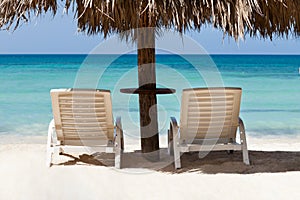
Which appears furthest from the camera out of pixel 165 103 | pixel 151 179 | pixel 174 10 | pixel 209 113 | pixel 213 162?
pixel 165 103

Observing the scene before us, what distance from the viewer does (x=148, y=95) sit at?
13.6ft

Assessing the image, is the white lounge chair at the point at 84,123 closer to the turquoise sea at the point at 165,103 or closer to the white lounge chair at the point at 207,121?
the white lounge chair at the point at 207,121

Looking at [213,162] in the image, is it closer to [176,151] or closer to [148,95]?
[176,151]

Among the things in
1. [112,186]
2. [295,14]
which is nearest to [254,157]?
[295,14]

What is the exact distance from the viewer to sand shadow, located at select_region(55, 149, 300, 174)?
3767 mm

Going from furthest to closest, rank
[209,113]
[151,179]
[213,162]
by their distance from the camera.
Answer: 1. [213,162]
2. [209,113]
3. [151,179]

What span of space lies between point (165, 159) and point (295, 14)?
1728 millimetres

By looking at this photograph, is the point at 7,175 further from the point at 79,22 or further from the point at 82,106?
the point at 79,22

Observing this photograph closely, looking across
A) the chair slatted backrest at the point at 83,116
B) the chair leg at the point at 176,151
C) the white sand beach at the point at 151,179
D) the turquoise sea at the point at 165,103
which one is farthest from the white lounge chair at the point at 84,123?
the turquoise sea at the point at 165,103

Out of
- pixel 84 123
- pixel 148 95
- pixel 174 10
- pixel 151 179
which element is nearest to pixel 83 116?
pixel 84 123

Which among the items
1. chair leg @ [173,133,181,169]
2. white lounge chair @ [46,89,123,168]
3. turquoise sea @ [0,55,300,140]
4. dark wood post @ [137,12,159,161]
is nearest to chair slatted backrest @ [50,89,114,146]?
white lounge chair @ [46,89,123,168]

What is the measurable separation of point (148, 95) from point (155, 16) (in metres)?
0.85

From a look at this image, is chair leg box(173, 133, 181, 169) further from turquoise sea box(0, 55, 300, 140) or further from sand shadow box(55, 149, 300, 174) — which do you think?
turquoise sea box(0, 55, 300, 140)

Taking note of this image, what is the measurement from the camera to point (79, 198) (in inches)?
123
